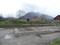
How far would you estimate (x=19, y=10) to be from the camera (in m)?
31.8

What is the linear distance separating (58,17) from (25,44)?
107ft

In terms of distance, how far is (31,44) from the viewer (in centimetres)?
584

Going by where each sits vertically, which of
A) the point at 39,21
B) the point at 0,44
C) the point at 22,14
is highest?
the point at 22,14

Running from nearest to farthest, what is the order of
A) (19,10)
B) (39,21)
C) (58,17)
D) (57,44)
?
(57,44) < (39,21) < (19,10) < (58,17)

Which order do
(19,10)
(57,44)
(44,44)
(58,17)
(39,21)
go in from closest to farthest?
(57,44) → (44,44) → (39,21) → (19,10) → (58,17)

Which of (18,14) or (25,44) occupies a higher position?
(18,14)

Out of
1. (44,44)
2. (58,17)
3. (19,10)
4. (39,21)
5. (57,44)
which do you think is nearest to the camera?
(57,44)

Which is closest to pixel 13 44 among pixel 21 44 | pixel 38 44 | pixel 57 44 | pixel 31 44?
pixel 21 44

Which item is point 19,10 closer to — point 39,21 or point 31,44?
point 39,21

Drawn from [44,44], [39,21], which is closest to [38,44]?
[44,44]

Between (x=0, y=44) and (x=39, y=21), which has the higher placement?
(x=39, y=21)

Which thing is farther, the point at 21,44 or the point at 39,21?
the point at 39,21

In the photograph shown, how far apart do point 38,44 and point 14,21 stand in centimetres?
1742

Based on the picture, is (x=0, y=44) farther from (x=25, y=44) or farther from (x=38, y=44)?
(x=38, y=44)
